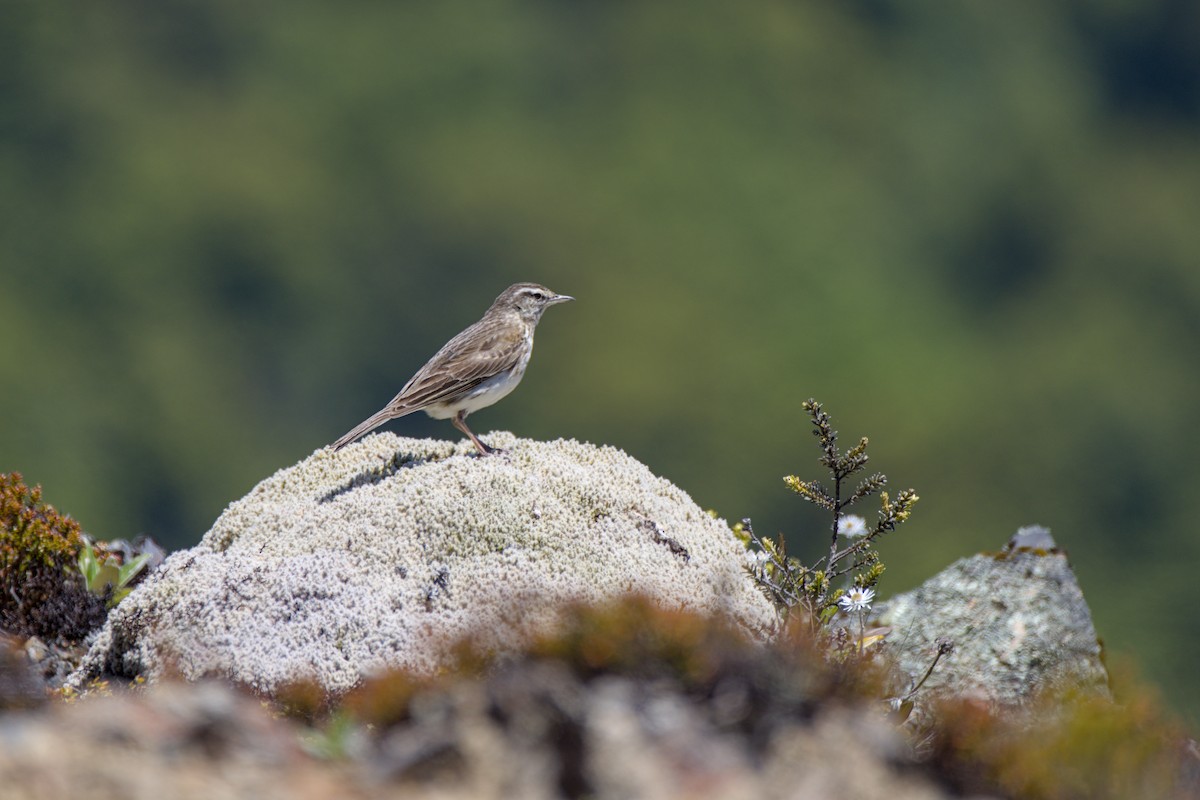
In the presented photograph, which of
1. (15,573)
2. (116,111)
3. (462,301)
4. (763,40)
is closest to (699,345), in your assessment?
(462,301)

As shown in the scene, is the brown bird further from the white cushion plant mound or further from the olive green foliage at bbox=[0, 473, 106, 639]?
the olive green foliage at bbox=[0, 473, 106, 639]

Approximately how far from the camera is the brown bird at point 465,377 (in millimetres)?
13648

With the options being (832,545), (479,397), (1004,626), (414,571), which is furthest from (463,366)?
(1004,626)

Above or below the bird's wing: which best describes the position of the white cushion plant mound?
below

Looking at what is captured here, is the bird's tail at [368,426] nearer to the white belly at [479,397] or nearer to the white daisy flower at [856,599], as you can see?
the white belly at [479,397]

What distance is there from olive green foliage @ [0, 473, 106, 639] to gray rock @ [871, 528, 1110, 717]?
6744 millimetres

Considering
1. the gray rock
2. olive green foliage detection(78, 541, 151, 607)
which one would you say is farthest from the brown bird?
the gray rock

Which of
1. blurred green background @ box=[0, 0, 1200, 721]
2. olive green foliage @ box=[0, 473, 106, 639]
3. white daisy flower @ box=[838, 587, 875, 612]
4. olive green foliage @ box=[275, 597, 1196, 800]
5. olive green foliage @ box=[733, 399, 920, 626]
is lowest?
olive green foliage @ box=[275, 597, 1196, 800]

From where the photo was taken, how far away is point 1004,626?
13125 millimetres

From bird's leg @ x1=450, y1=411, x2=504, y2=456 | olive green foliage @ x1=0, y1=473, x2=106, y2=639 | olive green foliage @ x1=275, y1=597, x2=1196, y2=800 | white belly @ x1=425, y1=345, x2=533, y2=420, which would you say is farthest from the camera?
white belly @ x1=425, y1=345, x2=533, y2=420

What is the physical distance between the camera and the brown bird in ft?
44.8

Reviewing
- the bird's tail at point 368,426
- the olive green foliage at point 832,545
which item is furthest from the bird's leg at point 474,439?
the olive green foliage at point 832,545

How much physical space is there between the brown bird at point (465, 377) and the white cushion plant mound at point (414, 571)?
1.03m

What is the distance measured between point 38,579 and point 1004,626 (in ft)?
26.9
